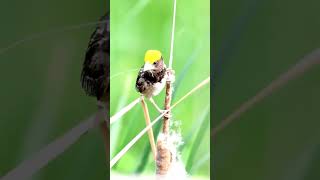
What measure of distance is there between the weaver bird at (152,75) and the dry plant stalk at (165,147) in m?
0.05

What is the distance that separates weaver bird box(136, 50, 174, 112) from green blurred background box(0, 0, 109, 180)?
0.26 meters

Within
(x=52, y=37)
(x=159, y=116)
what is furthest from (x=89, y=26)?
(x=159, y=116)

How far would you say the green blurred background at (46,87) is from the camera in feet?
7.36

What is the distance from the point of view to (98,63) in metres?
2.30

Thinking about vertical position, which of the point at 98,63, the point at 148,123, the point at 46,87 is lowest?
the point at 148,123

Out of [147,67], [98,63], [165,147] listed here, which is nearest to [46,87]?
[98,63]

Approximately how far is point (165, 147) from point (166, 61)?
42 cm

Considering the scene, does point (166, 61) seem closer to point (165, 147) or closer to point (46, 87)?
point (165, 147)

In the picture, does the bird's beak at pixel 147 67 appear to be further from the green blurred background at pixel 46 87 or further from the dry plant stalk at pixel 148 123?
the green blurred background at pixel 46 87
